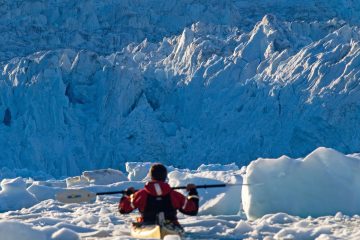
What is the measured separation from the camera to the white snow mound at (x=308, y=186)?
7387 mm

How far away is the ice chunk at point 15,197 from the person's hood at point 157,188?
4.84m

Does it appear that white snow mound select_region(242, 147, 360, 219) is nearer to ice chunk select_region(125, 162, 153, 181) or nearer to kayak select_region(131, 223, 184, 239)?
kayak select_region(131, 223, 184, 239)

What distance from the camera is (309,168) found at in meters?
7.45

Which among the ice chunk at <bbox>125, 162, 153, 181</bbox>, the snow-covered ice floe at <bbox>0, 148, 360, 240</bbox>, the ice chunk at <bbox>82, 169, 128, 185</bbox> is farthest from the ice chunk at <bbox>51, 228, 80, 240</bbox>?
the ice chunk at <bbox>125, 162, 153, 181</bbox>

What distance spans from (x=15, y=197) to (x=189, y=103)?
12023 millimetres

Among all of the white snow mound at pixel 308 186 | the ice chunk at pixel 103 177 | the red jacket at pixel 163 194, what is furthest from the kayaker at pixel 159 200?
the ice chunk at pixel 103 177

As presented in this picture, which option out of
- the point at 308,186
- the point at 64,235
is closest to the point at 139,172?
the point at 308,186

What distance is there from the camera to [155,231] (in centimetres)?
542

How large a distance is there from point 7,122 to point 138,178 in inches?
341

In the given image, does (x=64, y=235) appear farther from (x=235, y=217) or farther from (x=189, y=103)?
(x=189, y=103)

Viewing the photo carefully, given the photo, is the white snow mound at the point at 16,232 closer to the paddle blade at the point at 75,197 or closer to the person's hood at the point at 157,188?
the person's hood at the point at 157,188

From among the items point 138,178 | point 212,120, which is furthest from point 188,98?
point 138,178

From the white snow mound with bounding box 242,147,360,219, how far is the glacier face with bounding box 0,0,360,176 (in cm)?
1161

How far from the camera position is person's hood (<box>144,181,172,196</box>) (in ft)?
18.1
